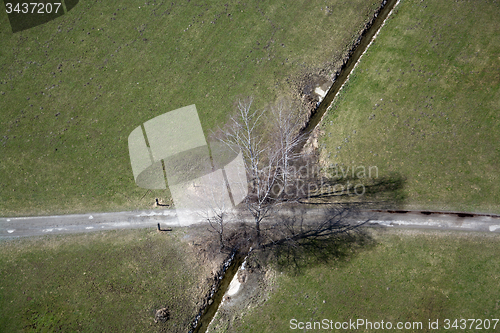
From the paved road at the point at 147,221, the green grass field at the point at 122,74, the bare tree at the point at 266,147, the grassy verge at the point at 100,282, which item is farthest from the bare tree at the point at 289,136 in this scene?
the grassy verge at the point at 100,282

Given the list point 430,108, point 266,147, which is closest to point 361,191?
point 266,147

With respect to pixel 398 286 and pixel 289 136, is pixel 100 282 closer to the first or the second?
pixel 289 136

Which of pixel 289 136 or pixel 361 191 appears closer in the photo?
pixel 361 191

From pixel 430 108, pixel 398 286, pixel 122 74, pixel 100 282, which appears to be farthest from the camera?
pixel 122 74

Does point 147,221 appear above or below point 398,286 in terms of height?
above

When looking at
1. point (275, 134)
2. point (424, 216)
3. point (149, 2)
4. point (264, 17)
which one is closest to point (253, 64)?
point (264, 17)

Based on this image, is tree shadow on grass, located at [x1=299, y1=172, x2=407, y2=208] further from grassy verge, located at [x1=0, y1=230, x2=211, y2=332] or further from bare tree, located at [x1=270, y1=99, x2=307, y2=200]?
grassy verge, located at [x1=0, y1=230, x2=211, y2=332]

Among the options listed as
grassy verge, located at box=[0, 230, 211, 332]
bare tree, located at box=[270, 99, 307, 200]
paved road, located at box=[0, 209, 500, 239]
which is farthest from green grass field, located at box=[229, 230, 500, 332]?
bare tree, located at box=[270, 99, 307, 200]

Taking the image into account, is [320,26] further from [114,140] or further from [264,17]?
[114,140]
